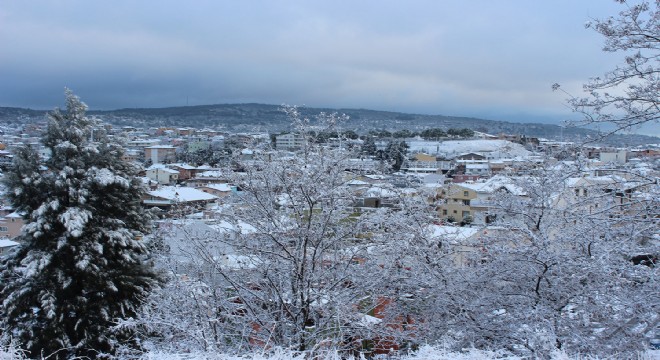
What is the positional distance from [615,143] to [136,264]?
10.4 metres

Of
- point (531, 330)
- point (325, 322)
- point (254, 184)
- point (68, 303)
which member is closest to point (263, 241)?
point (254, 184)

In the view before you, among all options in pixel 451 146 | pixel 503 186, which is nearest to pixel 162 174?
pixel 503 186

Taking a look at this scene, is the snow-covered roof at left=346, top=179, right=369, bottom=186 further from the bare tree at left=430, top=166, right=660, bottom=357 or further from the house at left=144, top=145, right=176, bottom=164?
the house at left=144, top=145, right=176, bottom=164

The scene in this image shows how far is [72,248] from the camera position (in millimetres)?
10523

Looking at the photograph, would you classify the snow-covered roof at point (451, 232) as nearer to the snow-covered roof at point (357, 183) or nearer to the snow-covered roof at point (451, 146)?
the snow-covered roof at point (357, 183)

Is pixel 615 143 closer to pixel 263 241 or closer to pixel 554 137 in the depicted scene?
pixel 554 137

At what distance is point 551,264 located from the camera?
5.50m

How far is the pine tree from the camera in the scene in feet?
33.1

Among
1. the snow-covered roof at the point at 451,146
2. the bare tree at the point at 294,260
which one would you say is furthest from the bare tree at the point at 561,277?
the snow-covered roof at the point at 451,146

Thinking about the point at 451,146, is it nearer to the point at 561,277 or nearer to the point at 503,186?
the point at 503,186

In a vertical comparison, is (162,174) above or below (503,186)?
below

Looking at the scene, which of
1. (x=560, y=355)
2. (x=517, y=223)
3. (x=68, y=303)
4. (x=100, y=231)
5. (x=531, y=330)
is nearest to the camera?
(x=560, y=355)

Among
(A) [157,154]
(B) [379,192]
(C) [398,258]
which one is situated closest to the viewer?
(C) [398,258]

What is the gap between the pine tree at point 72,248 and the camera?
33.1ft
